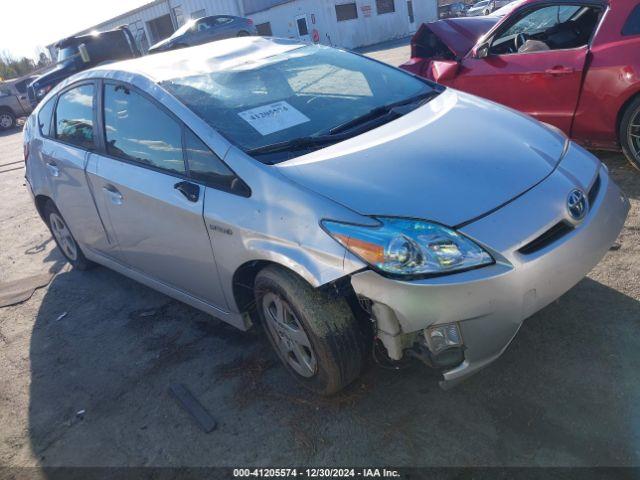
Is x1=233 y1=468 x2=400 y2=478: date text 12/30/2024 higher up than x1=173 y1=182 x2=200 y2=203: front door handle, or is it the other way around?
x1=173 y1=182 x2=200 y2=203: front door handle

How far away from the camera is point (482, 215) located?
2.16 m

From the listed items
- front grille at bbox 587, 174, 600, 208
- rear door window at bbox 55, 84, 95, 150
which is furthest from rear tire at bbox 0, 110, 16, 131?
front grille at bbox 587, 174, 600, 208

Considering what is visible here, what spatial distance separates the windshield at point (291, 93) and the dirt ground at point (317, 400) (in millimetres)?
1277

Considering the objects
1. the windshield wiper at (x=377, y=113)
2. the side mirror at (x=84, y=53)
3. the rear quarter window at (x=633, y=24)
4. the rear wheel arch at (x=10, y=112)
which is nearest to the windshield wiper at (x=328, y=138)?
the windshield wiper at (x=377, y=113)

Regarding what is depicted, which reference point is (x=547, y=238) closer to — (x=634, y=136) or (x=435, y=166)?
(x=435, y=166)

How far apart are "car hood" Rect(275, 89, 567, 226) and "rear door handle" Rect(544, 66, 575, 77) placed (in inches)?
76.9

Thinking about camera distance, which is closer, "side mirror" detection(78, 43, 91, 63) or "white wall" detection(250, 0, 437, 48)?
"side mirror" detection(78, 43, 91, 63)

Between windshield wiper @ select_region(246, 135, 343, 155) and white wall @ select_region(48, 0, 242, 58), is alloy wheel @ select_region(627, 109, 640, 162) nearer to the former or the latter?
windshield wiper @ select_region(246, 135, 343, 155)

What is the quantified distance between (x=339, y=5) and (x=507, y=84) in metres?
27.8

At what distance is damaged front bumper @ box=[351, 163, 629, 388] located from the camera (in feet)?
6.64

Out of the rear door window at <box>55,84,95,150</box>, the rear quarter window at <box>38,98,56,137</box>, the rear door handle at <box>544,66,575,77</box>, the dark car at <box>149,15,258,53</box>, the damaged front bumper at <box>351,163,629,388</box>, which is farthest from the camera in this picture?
the dark car at <box>149,15,258,53</box>

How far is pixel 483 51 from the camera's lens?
5105mm

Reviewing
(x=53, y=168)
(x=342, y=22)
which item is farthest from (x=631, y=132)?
(x=342, y=22)

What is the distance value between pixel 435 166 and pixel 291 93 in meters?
1.11
